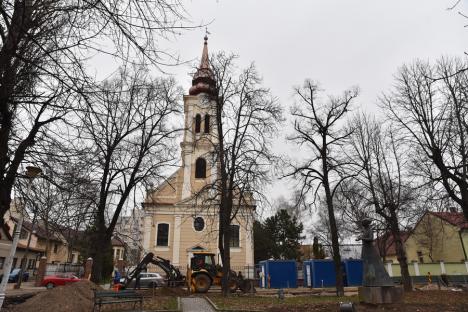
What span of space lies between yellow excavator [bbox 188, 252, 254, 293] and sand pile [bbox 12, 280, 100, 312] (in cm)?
825

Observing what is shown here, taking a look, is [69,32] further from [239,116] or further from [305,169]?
[305,169]

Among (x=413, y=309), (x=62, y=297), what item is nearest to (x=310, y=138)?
(x=413, y=309)

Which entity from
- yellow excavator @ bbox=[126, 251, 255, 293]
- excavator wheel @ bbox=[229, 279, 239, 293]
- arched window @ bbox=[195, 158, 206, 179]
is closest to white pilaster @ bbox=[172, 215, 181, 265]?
arched window @ bbox=[195, 158, 206, 179]

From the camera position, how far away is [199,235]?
34188 mm

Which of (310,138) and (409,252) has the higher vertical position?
(310,138)

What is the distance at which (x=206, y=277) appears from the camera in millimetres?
20922

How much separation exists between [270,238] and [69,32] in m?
49.4

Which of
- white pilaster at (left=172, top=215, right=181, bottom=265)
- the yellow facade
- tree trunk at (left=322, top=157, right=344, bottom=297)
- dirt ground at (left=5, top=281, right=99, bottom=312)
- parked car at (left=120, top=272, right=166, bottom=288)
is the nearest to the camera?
dirt ground at (left=5, top=281, right=99, bottom=312)

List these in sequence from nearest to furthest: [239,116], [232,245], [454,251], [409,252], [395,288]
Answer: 1. [395,288]
2. [239,116]
3. [232,245]
4. [454,251]
5. [409,252]

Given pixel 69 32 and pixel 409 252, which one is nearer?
pixel 69 32

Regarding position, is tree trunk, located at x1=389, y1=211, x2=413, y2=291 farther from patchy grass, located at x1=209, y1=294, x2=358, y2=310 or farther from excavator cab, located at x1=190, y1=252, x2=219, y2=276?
excavator cab, located at x1=190, y1=252, x2=219, y2=276

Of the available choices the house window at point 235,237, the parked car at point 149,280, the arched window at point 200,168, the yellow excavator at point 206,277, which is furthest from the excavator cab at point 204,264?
the arched window at point 200,168

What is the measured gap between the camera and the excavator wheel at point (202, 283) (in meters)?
20.6

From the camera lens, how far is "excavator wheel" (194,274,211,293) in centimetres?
2056
